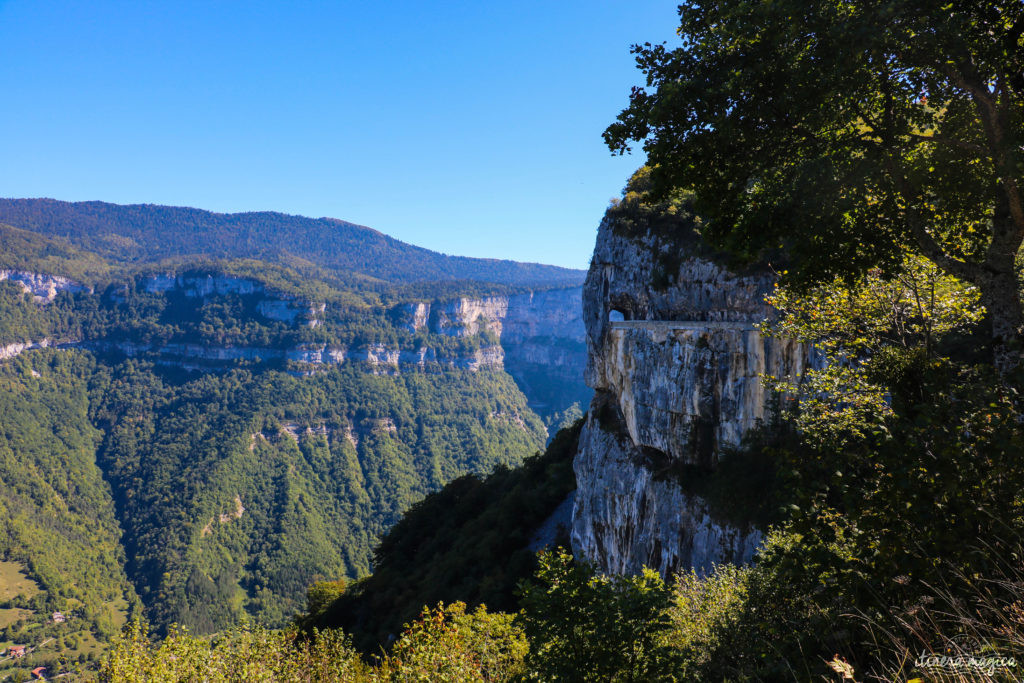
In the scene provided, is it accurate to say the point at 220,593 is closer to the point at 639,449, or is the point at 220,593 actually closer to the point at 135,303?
the point at 639,449

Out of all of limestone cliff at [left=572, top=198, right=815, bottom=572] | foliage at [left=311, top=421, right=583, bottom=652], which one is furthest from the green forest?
foliage at [left=311, top=421, right=583, bottom=652]

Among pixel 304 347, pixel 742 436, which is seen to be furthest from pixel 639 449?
pixel 304 347

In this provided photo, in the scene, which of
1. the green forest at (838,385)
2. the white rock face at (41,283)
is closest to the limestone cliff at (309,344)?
the white rock face at (41,283)

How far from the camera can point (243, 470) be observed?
12506 cm

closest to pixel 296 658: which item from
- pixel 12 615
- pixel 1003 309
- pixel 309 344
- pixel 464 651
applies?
pixel 464 651

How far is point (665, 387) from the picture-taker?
63.3 ft

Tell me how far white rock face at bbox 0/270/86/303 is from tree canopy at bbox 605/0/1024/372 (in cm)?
22956

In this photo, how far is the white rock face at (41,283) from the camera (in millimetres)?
170250

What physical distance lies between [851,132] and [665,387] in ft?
47.0

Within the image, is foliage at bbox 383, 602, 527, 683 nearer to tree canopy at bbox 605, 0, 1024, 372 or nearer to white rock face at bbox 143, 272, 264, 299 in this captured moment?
tree canopy at bbox 605, 0, 1024, 372

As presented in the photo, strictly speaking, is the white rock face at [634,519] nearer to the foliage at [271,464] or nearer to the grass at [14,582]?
the foliage at [271,464]

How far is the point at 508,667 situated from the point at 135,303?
221586 millimetres

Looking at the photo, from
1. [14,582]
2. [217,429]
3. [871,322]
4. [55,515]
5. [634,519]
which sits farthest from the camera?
[217,429]

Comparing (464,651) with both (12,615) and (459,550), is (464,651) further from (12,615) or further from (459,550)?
(12,615)
